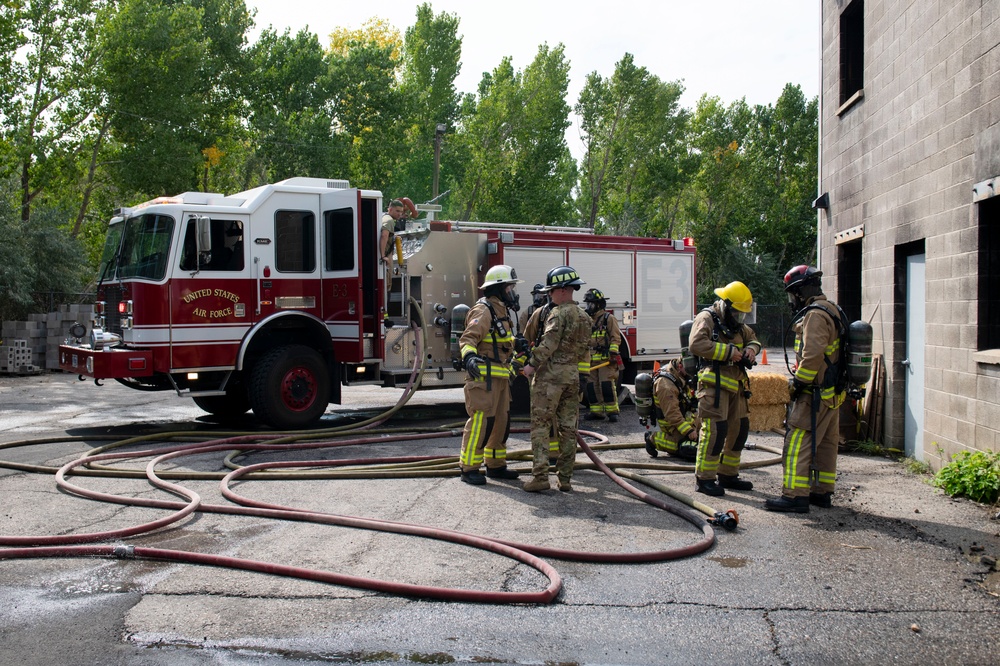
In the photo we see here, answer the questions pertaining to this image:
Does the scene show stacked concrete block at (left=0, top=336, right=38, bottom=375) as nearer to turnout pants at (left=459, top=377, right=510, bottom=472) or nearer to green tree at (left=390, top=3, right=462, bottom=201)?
turnout pants at (left=459, top=377, right=510, bottom=472)

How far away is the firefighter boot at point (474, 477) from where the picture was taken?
693 cm

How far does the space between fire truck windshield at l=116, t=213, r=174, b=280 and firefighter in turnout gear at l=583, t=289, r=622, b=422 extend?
15.9ft

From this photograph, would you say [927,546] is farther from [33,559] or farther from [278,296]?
[278,296]

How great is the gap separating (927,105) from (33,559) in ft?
25.9

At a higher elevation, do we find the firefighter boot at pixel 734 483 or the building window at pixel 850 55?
the building window at pixel 850 55

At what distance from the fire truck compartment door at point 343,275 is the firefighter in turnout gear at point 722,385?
4.65m

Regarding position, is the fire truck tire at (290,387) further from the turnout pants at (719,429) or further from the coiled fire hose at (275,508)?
the turnout pants at (719,429)

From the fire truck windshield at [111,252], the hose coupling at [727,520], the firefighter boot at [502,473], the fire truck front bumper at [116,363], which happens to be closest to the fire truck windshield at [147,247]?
the fire truck windshield at [111,252]

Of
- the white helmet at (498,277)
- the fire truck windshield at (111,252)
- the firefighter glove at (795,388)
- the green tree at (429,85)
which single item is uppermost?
the green tree at (429,85)

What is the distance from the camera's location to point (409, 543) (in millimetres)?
5199

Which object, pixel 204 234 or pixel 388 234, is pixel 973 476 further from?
pixel 204 234

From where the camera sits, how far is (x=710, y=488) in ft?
21.6

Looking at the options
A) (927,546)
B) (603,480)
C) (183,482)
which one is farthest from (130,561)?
A: (927,546)

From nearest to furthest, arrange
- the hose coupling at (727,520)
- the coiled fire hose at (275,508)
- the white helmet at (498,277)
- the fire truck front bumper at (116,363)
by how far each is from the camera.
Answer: the coiled fire hose at (275,508) < the hose coupling at (727,520) < the white helmet at (498,277) < the fire truck front bumper at (116,363)
